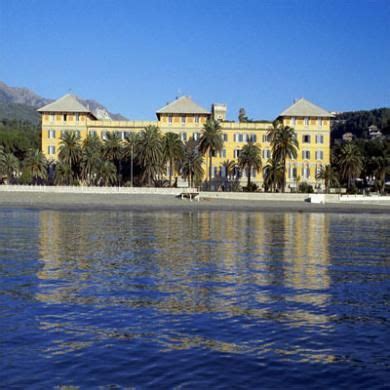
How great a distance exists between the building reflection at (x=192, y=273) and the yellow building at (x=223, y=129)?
67.8 meters

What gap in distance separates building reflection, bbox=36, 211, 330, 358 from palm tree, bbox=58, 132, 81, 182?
56.6 metres

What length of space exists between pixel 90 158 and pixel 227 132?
25.3 metres

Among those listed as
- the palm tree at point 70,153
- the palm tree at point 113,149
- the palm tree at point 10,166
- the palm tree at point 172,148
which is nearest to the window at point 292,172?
the palm tree at point 172,148

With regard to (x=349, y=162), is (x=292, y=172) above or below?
below

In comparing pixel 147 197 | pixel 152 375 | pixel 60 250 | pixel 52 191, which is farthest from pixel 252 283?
pixel 52 191

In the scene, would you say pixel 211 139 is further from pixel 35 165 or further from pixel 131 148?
pixel 35 165

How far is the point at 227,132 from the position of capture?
105 meters

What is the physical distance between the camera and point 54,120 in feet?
345

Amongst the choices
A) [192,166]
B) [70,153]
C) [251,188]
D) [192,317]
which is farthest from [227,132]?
[192,317]

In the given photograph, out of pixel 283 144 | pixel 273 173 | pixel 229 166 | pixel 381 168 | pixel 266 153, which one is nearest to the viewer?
pixel 283 144

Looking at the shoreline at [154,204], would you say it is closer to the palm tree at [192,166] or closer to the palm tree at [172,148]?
the palm tree at [192,166]

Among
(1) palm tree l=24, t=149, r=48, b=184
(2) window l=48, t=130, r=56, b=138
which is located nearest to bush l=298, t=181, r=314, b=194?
(1) palm tree l=24, t=149, r=48, b=184

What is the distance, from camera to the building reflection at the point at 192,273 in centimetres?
1570

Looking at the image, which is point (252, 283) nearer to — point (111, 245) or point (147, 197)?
point (111, 245)
